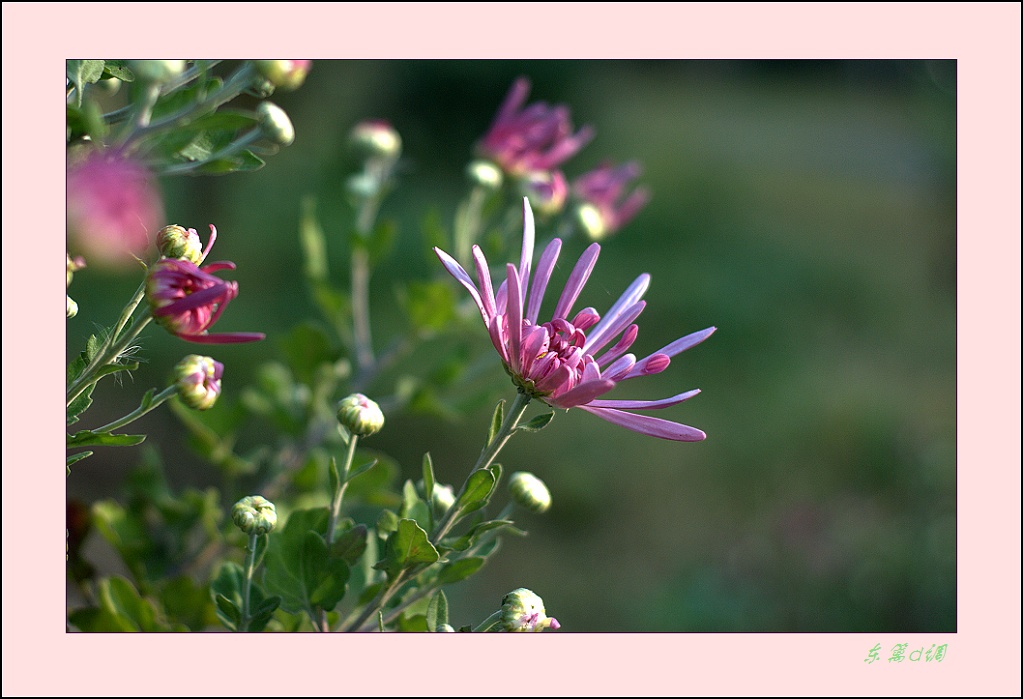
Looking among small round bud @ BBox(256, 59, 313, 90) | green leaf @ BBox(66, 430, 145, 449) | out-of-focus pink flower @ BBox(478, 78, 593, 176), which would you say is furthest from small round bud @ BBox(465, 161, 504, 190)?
green leaf @ BBox(66, 430, 145, 449)

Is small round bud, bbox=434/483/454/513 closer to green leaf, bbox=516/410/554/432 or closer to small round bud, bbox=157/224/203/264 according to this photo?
green leaf, bbox=516/410/554/432

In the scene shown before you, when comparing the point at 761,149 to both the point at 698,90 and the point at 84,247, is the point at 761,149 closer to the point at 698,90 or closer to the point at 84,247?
the point at 698,90

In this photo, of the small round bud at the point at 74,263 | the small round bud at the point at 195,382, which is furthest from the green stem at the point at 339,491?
the small round bud at the point at 74,263

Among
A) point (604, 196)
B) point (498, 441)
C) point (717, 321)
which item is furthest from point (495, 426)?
point (717, 321)

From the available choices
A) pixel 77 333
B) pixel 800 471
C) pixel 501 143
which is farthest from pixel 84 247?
pixel 800 471

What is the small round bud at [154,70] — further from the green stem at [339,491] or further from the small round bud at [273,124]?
the green stem at [339,491]
